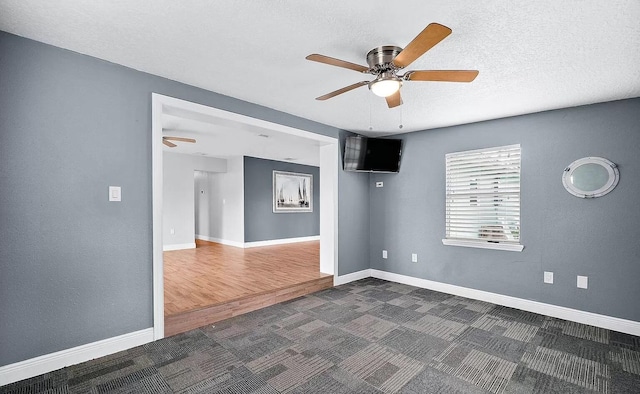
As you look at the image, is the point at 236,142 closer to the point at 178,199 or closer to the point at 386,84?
the point at 178,199

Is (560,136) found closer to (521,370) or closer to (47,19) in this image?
(521,370)

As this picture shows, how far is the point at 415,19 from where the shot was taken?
76.1 inches

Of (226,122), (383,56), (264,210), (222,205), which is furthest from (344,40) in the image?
(222,205)

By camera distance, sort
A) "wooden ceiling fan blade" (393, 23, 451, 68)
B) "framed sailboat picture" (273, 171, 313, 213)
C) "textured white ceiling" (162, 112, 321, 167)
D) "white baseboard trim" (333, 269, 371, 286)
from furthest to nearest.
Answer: "framed sailboat picture" (273, 171, 313, 213), "white baseboard trim" (333, 269, 371, 286), "textured white ceiling" (162, 112, 321, 167), "wooden ceiling fan blade" (393, 23, 451, 68)

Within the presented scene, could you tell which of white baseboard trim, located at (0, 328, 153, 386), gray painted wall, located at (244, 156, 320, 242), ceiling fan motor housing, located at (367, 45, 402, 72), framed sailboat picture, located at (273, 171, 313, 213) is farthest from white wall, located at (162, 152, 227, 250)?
ceiling fan motor housing, located at (367, 45, 402, 72)

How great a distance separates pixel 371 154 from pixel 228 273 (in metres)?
2.97

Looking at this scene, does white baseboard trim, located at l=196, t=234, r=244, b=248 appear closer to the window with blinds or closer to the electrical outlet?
the window with blinds

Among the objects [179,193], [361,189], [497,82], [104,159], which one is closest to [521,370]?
[497,82]

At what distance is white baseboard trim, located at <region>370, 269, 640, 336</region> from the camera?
316 cm

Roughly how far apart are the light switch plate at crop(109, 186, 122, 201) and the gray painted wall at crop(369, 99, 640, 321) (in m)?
3.89

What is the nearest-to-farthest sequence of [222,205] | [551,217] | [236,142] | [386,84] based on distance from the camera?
[386,84], [551,217], [236,142], [222,205]

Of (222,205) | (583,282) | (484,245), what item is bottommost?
(583,282)

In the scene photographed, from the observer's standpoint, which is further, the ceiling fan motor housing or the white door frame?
the white door frame

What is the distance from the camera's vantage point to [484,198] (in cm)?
413
